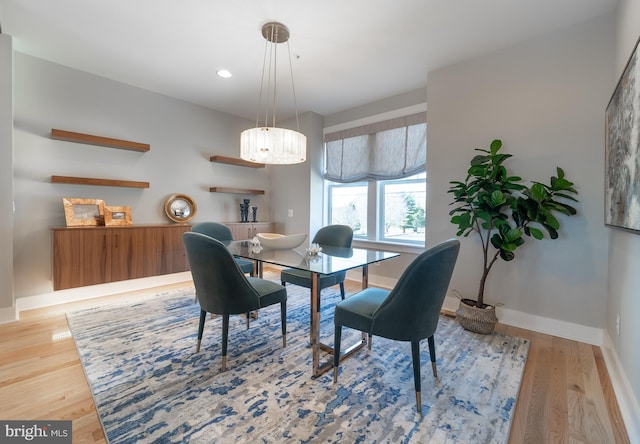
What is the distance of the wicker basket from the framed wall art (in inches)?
43.6

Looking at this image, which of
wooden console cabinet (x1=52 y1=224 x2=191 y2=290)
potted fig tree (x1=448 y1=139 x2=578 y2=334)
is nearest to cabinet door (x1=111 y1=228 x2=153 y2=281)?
wooden console cabinet (x1=52 y1=224 x2=191 y2=290)

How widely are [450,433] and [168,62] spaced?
395 cm

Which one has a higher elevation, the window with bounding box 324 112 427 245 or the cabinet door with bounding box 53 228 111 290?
the window with bounding box 324 112 427 245

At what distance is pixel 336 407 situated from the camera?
1522 millimetres

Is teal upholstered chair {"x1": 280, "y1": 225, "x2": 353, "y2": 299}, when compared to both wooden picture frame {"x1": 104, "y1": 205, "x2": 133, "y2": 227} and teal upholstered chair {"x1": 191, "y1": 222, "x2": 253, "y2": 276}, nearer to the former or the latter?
teal upholstered chair {"x1": 191, "y1": 222, "x2": 253, "y2": 276}

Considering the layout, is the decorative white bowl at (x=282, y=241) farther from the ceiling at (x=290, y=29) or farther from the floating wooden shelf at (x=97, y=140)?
the floating wooden shelf at (x=97, y=140)

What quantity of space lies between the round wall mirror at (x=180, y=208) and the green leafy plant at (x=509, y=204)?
11.7 feet

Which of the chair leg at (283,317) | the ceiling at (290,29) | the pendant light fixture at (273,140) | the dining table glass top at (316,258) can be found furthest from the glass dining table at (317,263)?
the ceiling at (290,29)

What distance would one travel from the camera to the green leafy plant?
2246 millimetres

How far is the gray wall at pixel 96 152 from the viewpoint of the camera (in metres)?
2.90

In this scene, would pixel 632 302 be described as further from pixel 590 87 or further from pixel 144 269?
pixel 144 269

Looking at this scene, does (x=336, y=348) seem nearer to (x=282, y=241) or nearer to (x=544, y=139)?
(x=282, y=241)

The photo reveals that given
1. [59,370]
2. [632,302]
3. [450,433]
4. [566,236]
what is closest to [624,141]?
[632,302]

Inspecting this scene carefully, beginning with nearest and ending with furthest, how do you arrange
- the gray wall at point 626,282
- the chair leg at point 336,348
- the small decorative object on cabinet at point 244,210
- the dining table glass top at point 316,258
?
the gray wall at point 626,282
the chair leg at point 336,348
the dining table glass top at point 316,258
the small decorative object on cabinet at point 244,210
